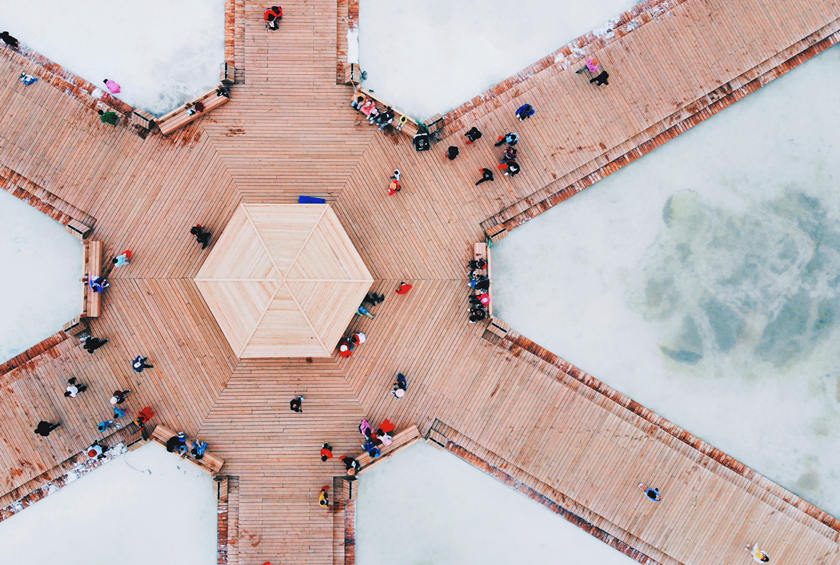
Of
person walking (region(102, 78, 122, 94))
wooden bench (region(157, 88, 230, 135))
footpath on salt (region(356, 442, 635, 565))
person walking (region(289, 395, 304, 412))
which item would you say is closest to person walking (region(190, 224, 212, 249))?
wooden bench (region(157, 88, 230, 135))

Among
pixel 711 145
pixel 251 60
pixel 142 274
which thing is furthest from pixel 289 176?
pixel 711 145

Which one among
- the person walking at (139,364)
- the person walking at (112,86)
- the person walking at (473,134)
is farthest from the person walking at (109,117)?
the person walking at (473,134)

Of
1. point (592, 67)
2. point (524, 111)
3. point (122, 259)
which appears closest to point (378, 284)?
point (524, 111)

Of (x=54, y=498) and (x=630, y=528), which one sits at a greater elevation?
(x=630, y=528)

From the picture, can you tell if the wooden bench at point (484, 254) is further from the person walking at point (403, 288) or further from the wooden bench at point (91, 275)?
the wooden bench at point (91, 275)

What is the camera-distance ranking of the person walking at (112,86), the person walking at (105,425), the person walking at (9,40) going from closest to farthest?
the person walking at (105,425) → the person walking at (9,40) → the person walking at (112,86)

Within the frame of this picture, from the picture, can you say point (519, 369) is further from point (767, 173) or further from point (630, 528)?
point (767, 173)
